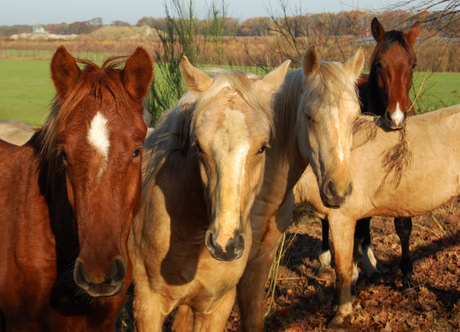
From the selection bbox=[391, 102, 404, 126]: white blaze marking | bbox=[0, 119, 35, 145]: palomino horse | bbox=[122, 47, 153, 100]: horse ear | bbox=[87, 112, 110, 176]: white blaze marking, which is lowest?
bbox=[0, 119, 35, 145]: palomino horse

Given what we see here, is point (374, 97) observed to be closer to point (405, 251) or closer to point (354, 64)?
point (405, 251)

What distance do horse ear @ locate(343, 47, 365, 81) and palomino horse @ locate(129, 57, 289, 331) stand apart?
2.99ft

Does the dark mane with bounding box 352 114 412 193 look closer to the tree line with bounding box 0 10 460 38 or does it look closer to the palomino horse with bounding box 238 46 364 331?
the palomino horse with bounding box 238 46 364 331

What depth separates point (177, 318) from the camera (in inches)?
147

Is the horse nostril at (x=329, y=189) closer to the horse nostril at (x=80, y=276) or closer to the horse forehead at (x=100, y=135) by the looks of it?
the horse forehead at (x=100, y=135)

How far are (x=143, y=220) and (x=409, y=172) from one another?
2.96m

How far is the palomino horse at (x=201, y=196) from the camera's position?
2375 mm

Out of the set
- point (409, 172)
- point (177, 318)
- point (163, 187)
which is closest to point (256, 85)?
point (163, 187)

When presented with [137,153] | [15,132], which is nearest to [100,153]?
[137,153]

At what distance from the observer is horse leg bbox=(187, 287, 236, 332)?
3.09 m

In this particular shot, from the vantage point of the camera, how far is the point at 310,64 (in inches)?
140

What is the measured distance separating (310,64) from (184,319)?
89.0 inches

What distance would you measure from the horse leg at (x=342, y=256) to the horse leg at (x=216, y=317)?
167cm

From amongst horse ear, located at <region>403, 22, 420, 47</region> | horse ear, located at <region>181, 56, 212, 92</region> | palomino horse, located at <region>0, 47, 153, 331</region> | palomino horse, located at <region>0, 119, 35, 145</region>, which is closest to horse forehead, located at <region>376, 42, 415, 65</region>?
horse ear, located at <region>403, 22, 420, 47</region>
